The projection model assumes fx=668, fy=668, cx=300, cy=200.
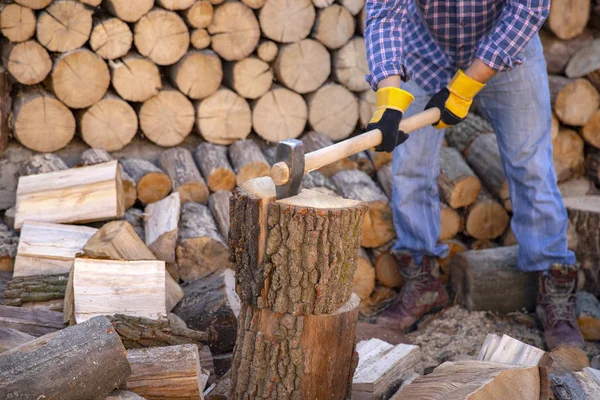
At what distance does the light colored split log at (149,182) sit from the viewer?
358 centimetres

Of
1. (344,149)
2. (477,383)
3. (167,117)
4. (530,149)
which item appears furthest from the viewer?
(167,117)

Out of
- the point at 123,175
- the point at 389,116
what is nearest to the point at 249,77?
the point at 123,175

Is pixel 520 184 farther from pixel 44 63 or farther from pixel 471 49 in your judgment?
pixel 44 63

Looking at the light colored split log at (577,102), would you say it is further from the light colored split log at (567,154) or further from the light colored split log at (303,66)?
the light colored split log at (303,66)

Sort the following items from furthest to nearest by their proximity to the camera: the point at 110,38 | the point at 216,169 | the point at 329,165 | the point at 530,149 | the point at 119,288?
1. the point at 329,165
2. the point at 216,169
3. the point at 110,38
4. the point at 530,149
5. the point at 119,288

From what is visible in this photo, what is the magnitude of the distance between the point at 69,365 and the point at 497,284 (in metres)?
2.42

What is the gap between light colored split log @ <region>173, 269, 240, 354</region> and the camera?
9.19ft

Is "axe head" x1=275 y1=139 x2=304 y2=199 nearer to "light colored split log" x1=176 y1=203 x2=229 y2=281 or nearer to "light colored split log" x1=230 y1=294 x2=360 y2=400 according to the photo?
"light colored split log" x1=230 y1=294 x2=360 y2=400

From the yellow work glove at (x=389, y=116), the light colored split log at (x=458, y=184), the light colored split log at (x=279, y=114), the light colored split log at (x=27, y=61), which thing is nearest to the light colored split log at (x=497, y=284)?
the light colored split log at (x=458, y=184)

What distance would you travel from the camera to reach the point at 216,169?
145 inches

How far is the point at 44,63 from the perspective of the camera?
3.51 metres

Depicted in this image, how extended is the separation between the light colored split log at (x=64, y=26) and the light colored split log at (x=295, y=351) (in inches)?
78.1

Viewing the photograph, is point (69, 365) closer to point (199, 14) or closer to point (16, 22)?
point (16, 22)

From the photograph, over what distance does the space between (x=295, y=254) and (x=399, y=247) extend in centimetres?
159
